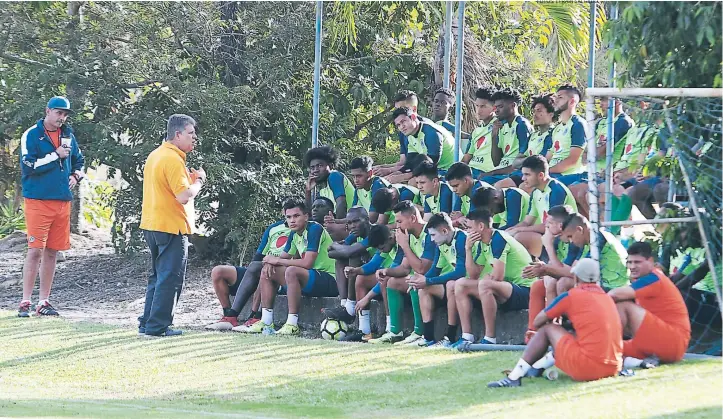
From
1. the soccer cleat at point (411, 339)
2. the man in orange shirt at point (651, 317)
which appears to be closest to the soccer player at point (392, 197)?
the soccer cleat at point (411, 339)

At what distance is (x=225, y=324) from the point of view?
14.0 m

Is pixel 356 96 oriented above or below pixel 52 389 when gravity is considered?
above

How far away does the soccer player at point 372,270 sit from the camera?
12977 millimetres

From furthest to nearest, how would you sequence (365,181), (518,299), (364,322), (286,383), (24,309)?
(24,309)
(365,181)
(364,322)
(518,299)
(286,383)

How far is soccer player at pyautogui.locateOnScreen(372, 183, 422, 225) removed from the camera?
13469 mm

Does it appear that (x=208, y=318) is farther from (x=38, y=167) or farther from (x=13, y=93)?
(x=13, y=93)

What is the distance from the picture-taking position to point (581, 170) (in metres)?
12.9

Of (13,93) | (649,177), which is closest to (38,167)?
(13,93)

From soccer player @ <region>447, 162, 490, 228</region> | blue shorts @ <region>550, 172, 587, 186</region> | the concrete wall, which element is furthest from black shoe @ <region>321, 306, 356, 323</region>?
blue shorts @ <region>550, 172, 587, 186</region>

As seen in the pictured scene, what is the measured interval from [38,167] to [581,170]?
6238 mm

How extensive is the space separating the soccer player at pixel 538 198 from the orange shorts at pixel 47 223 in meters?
5.43

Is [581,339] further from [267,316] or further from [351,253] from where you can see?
[267,316]

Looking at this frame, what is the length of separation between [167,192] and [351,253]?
212cm

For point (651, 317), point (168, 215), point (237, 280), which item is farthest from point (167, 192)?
point (651, 317)
